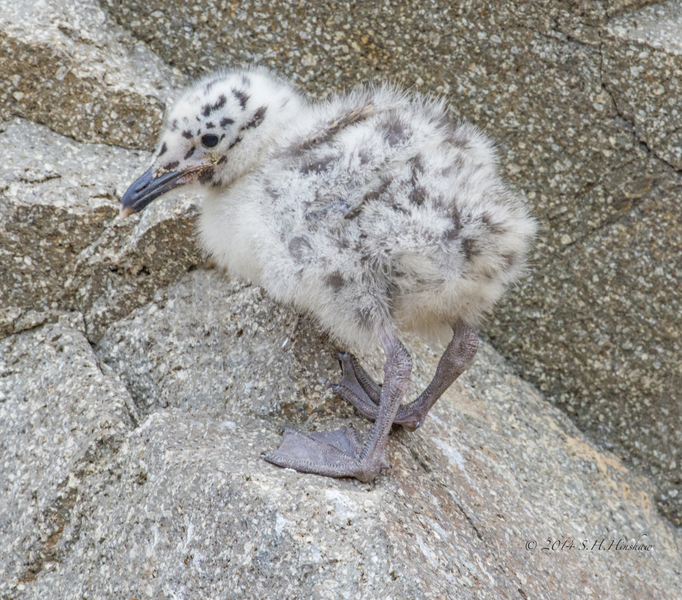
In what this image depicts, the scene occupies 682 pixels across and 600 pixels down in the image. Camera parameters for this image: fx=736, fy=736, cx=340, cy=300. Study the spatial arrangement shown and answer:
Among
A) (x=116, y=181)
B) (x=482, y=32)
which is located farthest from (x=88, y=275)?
(x=482, y=32)

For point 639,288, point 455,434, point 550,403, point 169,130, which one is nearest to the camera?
point 169,130

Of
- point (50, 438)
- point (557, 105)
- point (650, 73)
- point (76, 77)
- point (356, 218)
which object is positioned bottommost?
point (50, 438)

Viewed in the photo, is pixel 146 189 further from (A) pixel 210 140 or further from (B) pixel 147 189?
(A) pixel 210 140

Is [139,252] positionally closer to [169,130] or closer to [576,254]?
[169,130]

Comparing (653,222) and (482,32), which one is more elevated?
(482,32)

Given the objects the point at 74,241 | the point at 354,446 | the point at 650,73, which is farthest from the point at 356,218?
the point at 650,73

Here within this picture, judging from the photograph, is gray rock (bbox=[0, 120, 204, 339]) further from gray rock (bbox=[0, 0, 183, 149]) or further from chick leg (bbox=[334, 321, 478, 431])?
chick leg (bbox=[334, 321, 478, 431])

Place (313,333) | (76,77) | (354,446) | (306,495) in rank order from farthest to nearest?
(76,77)
(313,333)
(354,446)
(306,495)
